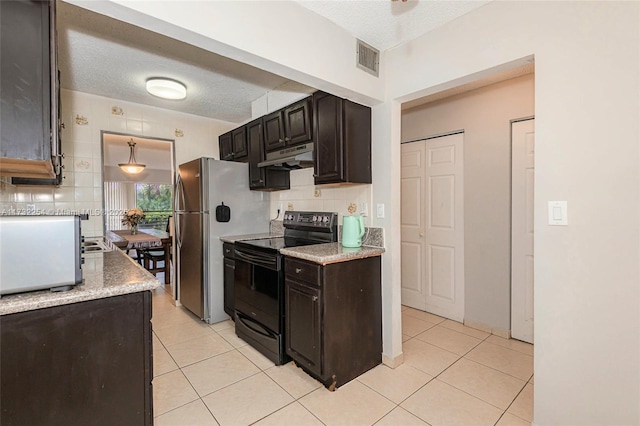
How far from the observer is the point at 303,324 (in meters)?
2.10

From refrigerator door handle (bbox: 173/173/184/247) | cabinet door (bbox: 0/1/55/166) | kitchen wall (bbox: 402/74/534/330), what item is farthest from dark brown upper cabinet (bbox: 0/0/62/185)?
kitchen wall (bbox: 402/74/534/330)

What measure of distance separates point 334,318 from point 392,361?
68 cm

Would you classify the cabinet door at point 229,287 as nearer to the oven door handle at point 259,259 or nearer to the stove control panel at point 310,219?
the oven door handle at point 259,259

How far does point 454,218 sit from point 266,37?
252cm

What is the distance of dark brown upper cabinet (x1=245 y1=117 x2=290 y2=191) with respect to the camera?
315 centimetres

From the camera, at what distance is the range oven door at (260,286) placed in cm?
232

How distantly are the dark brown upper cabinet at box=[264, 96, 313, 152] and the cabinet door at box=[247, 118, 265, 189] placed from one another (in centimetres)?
11

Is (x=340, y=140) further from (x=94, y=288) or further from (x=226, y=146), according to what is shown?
(x=226, y=146)

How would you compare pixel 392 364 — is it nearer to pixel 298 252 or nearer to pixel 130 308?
pixel 298 252

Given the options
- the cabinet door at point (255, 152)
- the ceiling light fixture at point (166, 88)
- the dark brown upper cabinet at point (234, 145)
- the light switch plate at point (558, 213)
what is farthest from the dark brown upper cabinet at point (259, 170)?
the light switch plate at point (558, 213)

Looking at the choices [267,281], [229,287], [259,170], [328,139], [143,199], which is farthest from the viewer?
[143,199]

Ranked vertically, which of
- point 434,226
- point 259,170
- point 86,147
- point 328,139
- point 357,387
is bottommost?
point 357,387

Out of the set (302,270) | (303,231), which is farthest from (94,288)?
(303,231)

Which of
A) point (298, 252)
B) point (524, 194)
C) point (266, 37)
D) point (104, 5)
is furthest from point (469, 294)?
point (104, 5)
